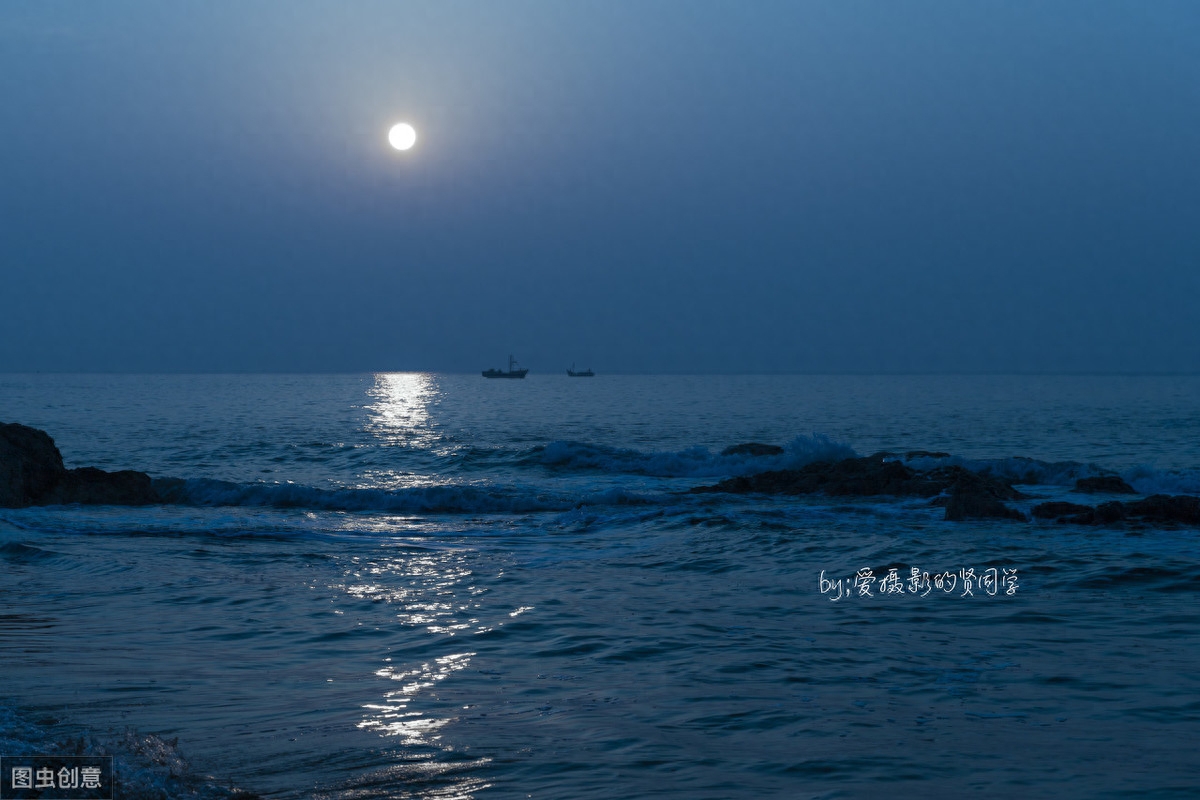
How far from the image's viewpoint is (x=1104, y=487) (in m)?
24.5

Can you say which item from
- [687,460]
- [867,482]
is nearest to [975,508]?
[867,482]

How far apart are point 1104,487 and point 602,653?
20.4 metres

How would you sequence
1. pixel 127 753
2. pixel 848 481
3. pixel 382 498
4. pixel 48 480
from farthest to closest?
pixel 382 498, pixel 848 481, pixel 48 480, pixel 127 753

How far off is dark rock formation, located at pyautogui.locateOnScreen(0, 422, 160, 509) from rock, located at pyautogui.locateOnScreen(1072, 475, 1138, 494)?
924 inches

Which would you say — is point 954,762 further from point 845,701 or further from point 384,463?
point 384,463

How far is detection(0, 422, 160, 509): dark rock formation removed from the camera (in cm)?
2136

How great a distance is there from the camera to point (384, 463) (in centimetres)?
3603

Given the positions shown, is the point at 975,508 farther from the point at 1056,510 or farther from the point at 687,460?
the point at 687,460

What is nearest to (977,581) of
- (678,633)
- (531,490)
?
(678,633)

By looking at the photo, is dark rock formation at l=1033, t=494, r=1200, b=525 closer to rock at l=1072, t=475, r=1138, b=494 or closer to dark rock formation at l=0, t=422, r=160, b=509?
rock at l=1072, t=475, r=1138, b=494

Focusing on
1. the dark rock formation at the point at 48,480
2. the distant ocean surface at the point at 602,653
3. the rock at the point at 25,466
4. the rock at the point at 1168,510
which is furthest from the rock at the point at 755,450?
the rock at the point at 25,466

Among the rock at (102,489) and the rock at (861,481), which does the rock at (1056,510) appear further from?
the rock at (102,489)

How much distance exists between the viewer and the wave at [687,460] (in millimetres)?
32469

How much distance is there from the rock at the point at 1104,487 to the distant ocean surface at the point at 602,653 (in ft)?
21.5
